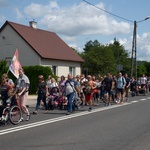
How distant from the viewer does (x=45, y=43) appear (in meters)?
36.8

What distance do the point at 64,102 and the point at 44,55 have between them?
17301mm

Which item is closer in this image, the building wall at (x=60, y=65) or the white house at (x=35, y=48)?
the white house at (x=35, y=48)

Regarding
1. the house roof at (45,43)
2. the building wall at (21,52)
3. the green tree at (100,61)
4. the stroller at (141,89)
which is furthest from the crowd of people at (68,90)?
the green tree at (100,61)

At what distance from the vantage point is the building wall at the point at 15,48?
3378 cm

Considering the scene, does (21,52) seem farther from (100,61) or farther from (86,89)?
(100,61)

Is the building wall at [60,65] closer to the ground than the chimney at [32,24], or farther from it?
closer to the ground

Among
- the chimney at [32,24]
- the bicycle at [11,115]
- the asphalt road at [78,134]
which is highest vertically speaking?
the chimney at [32,24]

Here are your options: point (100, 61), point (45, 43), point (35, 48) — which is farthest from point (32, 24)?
point (100, 61)

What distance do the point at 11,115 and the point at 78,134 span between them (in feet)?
9.02

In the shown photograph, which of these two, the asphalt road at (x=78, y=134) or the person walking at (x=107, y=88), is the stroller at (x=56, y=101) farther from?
the asphalt road at (x=78, y=134)

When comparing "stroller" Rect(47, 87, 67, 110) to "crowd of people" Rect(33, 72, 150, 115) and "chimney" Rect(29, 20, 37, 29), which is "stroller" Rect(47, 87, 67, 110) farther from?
"chimney" Rect(29, 20, 37, 29)

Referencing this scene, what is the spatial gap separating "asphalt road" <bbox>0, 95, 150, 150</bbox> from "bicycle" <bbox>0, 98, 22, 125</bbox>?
0.20 meters

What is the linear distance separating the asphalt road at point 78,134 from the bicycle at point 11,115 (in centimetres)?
20

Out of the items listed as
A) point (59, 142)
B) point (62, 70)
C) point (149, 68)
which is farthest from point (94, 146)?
point (149, 68)
